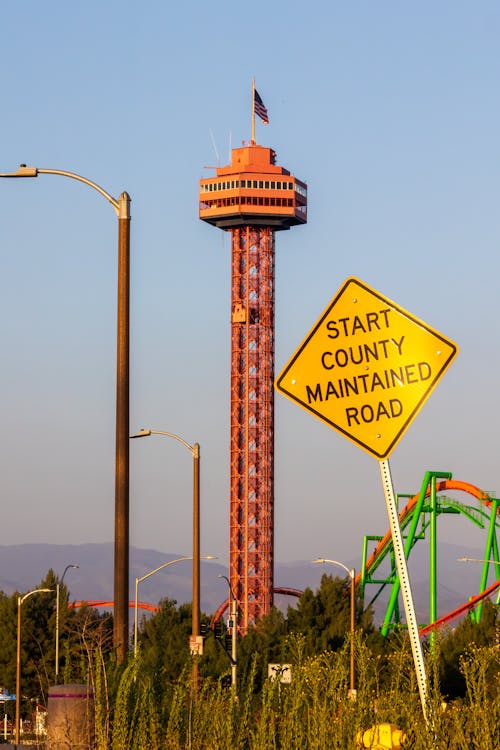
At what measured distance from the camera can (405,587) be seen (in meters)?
9.91

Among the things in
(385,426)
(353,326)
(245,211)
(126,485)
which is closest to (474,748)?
(385,426)

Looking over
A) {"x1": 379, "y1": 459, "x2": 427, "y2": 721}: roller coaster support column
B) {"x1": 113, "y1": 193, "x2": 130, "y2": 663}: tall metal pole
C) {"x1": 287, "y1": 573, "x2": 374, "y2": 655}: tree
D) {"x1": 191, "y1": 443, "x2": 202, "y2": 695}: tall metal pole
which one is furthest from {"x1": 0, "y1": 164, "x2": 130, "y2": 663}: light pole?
{"x1": 287, "y1": 573, "x2": 374, "y2": 655}: tree

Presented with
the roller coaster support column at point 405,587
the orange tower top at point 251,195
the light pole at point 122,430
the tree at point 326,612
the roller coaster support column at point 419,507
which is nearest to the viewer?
the roller coaster support column at point 405,587

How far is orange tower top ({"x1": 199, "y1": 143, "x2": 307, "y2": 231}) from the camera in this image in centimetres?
14788

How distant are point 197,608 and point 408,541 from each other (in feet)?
→ 166

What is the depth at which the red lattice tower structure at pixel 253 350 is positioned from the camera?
489 ft

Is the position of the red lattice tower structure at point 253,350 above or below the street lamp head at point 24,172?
above

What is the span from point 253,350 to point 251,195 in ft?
50.2

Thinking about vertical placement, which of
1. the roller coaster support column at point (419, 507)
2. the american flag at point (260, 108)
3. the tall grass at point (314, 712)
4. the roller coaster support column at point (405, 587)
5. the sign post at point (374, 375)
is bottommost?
the tall grass at point (314, 712)

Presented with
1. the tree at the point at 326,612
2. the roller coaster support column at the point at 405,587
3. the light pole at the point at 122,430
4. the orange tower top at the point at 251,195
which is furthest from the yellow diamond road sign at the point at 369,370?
the orange tower top at the point at 251,195

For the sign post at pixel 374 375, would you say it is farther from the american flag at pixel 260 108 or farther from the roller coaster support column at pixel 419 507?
the american flag at pixel 260 108

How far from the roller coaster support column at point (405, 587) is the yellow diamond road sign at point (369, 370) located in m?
0.27

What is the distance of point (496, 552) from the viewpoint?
94.0 m

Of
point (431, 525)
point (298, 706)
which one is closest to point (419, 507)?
point (431, 525)
